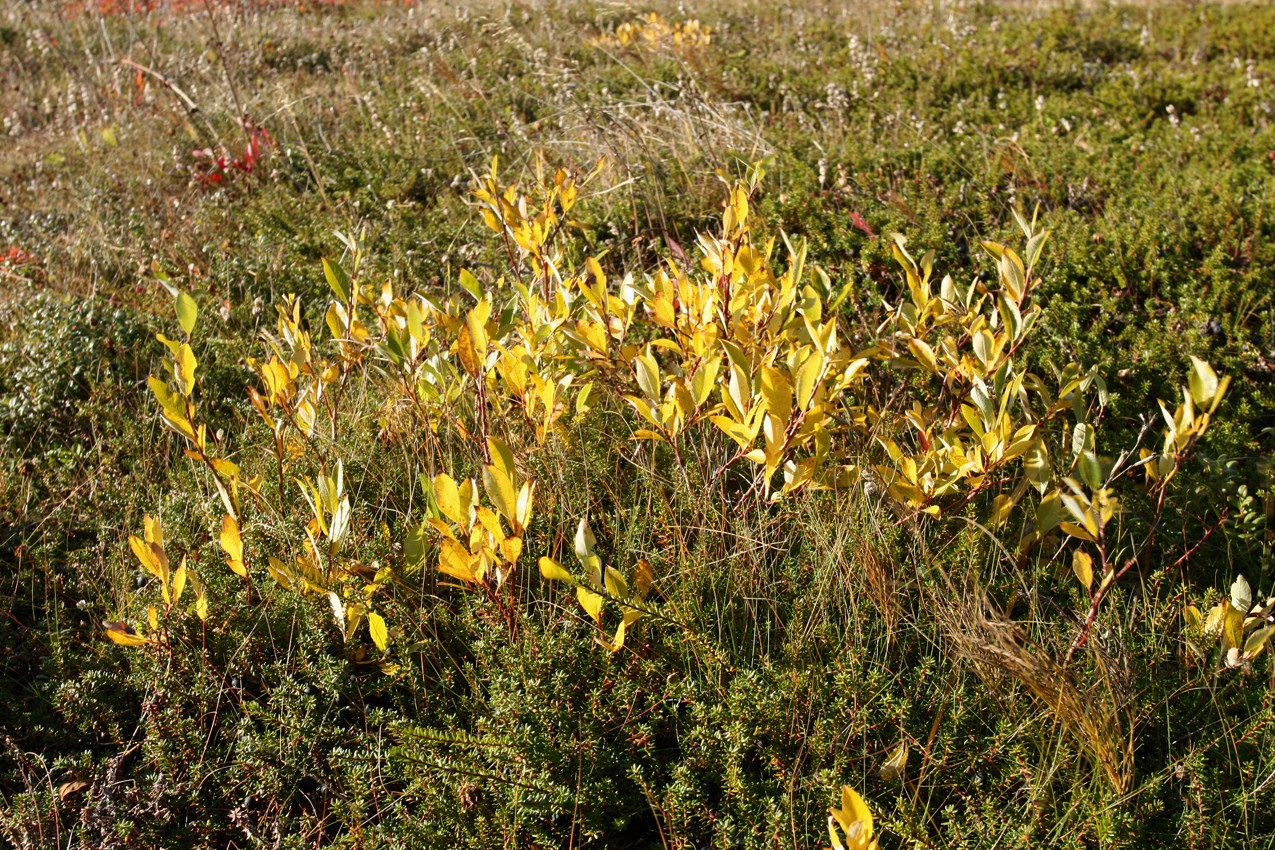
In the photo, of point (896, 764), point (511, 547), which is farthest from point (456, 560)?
point (896, 764)

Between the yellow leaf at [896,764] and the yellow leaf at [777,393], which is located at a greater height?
the yellow leaf at [777,393]

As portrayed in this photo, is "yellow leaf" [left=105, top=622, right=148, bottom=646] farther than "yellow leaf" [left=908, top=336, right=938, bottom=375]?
No

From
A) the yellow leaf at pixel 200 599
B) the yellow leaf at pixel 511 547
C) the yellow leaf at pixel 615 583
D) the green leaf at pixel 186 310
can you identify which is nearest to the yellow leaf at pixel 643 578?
the yellow leaf at pixel 615 583

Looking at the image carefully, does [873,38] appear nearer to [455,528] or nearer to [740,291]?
[740,291]

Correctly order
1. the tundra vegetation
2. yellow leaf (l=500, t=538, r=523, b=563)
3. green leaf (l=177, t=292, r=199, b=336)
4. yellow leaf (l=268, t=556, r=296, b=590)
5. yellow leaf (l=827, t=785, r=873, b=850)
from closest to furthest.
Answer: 1. yellow leaf (l=827, t=785, r=873, b=850)
2. yellow leaf (l=500, t=538, r=523, b=563)
3. the tundra vegetation
4. yellow leaf (l=268, t=556, r=296, b=590)
5. green leaf (l=177, t=292, r=199, b=336)

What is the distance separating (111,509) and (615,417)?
150 centimetres

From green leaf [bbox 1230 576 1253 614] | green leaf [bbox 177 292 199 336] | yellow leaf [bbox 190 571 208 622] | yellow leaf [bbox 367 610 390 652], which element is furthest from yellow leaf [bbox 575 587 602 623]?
green leaf [bbox 1230 576 1253 614]

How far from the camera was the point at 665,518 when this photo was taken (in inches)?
94.6

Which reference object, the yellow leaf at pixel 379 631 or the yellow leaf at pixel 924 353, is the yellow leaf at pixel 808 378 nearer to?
the yellow leaf at pixel 924 353

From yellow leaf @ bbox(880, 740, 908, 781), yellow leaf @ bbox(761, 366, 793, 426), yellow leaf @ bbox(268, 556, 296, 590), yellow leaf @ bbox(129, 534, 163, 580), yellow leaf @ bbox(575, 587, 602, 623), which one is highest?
yellow leaf @ bbox(761, 366, 793, 426)

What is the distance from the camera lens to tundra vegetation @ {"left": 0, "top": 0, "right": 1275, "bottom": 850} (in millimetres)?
1874

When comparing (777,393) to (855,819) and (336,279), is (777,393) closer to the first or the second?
(855,819)

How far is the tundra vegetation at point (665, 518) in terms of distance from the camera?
1874 millimetres

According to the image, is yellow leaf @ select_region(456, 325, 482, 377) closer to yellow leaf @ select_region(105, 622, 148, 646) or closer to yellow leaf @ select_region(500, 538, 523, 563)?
yellow leaf @ select_region(500, 538, 523, 563)
